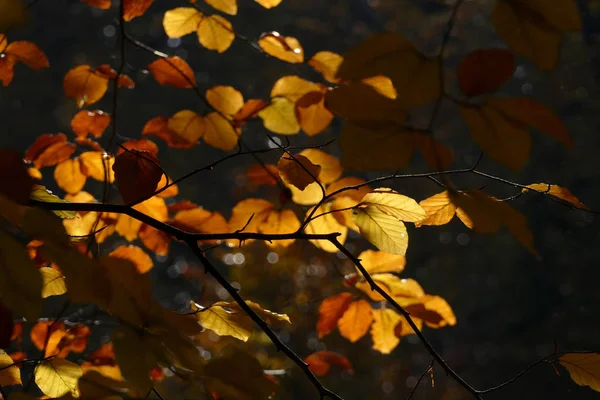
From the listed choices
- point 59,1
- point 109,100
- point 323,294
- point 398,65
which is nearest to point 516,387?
point 323,294

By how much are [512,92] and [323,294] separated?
309 cm

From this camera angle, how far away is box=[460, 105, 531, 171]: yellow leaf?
319 millimetres

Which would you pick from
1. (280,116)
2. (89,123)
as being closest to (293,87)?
(280,116)

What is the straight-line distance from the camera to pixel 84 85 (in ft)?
3.23

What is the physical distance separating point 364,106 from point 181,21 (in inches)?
26.0

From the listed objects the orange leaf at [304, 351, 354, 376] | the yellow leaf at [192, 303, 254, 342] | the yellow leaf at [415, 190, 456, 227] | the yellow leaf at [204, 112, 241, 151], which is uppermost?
the yellow leaf at [192, 303, 254, 342]

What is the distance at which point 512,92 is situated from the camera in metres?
6.46

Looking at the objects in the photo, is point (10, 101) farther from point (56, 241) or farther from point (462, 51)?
point (56, 241)

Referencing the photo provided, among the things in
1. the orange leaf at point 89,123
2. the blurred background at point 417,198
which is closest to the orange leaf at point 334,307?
the orange leaf at point 89,123

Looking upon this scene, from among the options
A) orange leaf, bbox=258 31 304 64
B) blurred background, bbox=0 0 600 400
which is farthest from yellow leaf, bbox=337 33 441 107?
blurred background, bbox=0 0 600 400

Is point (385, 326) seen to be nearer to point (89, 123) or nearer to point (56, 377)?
point (56, 377)

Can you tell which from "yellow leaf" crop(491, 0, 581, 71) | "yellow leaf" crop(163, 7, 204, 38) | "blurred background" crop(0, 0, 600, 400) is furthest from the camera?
"blurred background" crop(0, 0, 600, 400)

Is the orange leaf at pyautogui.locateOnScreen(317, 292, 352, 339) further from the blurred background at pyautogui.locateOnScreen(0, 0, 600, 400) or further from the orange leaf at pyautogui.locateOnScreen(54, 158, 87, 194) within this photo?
the blurred background at pyautogui.locateOnScreen(0, 0, 600, 400)

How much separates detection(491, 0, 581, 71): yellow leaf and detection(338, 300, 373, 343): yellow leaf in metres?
0.60
